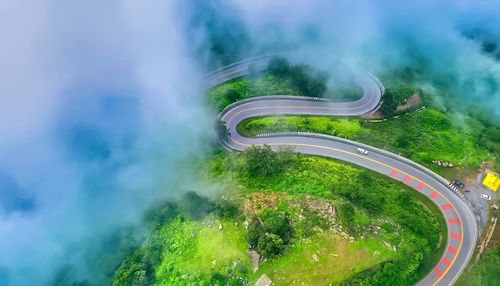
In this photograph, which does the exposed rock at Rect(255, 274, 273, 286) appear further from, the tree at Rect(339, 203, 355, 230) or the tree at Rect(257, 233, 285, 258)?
the tree at Rect(339, 203, 355, 230)

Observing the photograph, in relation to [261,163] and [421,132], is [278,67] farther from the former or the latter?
[421,132]

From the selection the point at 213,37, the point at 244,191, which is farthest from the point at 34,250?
the point at 213,37

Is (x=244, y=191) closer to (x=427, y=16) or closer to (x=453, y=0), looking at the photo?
(x=427, y=16)

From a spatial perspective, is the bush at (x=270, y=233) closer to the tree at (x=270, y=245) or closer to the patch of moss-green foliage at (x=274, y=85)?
the tree at (x=270, y=245)

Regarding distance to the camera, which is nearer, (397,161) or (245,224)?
(245,224)

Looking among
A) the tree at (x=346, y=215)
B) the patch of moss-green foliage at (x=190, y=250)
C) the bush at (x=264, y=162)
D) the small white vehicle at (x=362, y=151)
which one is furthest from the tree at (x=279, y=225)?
the small white vehicle at (x=362, y=151)

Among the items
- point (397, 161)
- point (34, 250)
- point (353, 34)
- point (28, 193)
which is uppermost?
point (353, 34)

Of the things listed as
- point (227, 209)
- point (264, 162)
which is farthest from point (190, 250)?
point (264, 162)

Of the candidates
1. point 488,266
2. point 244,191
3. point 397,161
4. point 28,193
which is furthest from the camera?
point 28,193

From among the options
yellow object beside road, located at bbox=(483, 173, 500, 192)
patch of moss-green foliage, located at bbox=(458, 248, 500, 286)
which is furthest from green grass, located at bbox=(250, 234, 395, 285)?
yellow object beside road, located at bbox=(483, 173, 500, 192)
